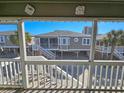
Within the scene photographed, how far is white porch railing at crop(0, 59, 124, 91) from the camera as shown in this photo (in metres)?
3.79

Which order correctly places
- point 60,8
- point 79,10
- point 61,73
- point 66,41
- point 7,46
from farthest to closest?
point 61,73, point 7,46, point 66,41, point 60,8, point 79,10

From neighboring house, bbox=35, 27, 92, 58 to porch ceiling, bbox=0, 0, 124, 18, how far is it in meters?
0.45

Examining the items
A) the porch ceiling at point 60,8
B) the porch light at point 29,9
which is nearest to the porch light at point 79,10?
the porch ceiling at point 60,8

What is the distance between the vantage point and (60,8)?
3.40 meters

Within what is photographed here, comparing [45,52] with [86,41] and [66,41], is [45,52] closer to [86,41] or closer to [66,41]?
[66,41]

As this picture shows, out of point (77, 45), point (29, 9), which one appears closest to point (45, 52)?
point (77, 45)

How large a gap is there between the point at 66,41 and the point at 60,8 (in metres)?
0.80

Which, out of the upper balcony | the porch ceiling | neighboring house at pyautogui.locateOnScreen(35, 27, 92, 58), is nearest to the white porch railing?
the upper balcony

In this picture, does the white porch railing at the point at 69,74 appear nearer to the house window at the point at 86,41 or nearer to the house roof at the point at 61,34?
the house window at the point at 86,41

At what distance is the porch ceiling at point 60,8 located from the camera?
3.35 meters

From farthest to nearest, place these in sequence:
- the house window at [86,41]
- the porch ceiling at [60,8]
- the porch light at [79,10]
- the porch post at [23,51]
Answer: the house window at [86,41], the porch post at [23,51], the porch ceiling at [60,8], the porch light at [79,10]

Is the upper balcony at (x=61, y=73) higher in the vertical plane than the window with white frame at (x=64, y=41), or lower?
lower

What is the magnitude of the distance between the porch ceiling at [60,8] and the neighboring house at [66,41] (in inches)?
17.6

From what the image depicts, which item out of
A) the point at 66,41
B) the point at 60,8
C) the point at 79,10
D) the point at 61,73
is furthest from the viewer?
the point at 61,73
